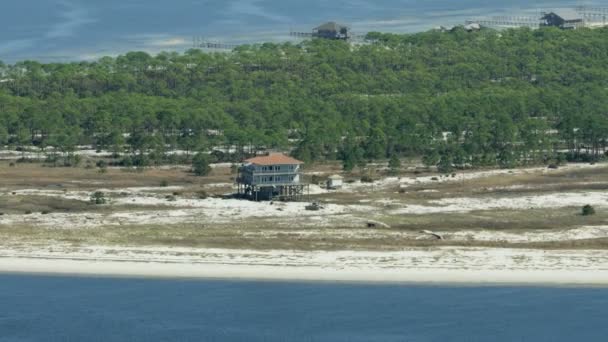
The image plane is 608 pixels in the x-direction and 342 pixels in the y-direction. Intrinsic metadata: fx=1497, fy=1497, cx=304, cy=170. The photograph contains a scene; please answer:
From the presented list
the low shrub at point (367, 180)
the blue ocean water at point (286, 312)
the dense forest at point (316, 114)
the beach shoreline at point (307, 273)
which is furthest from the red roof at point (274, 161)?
the blue ocean water at point (286, 312)

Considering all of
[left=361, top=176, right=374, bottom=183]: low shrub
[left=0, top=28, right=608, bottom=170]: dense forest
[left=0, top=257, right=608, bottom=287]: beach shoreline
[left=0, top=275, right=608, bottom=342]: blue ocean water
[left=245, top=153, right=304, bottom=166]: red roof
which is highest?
[left=0, top=28, right=608, bottom=170]: dense forest

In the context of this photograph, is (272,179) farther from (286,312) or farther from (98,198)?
(286,312)

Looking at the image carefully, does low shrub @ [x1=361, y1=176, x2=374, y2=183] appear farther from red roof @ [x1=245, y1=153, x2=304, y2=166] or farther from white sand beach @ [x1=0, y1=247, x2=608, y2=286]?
white sand beach @ [x1=0, y1=247, x2=608, y2=286]

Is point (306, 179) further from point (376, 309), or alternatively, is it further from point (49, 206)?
point (376, 309)

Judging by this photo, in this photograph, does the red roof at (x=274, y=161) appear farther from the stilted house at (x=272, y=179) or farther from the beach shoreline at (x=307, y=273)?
the beach shoreline at (x=307, y=273)

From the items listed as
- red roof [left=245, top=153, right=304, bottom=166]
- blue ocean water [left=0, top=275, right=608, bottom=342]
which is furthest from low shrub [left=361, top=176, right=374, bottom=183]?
blue ocean water [left=0, top=275, right=608, bottom=342]

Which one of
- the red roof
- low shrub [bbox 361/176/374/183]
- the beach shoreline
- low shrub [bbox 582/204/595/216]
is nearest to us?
the beach shoreline

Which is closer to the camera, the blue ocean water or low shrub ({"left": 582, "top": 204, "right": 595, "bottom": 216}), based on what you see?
the blue ocean water
